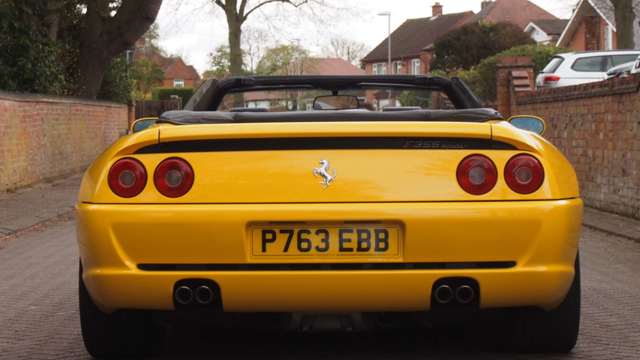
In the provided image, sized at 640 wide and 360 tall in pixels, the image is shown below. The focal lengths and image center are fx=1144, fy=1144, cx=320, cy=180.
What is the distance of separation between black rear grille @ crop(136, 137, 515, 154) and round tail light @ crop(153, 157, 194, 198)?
6 cm

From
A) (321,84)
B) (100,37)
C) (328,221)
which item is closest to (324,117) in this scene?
(328,221)

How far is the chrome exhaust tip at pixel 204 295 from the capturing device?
4.29m

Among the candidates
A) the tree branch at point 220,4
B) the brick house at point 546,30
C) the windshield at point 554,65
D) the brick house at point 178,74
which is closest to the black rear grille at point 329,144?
the windshield at point 554,65

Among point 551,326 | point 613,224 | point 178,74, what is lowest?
point 613,224

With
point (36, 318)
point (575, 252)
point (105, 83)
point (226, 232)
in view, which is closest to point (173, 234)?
point (226, 232)

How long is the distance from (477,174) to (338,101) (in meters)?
1.95

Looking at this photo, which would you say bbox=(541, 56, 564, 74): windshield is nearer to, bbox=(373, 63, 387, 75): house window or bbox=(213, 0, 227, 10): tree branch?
bbox=(213, 0, 227, 10): tree branch

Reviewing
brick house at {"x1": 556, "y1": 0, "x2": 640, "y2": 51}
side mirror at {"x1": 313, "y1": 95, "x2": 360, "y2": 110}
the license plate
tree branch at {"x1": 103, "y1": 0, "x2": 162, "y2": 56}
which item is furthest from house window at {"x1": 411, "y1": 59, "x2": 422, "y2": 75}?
the license plate

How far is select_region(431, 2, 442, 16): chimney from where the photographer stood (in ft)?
347

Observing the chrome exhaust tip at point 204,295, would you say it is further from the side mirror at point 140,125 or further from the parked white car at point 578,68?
the parked white car at point 578,68

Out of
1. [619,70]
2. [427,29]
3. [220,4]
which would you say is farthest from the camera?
[427,29]

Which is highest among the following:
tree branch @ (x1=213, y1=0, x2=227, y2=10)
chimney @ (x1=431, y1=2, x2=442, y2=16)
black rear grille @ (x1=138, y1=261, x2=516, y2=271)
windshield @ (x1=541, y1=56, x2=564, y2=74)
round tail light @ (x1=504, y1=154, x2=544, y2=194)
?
chimney @ (x1=431, y1=2, x2=442, y2=16)

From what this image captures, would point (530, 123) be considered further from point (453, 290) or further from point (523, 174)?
point (453, 290)

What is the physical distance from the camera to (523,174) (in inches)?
173
